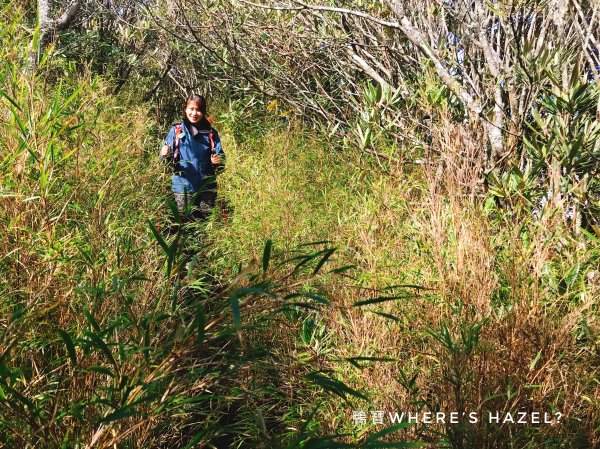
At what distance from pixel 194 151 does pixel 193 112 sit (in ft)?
1.11

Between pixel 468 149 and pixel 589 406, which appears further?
pixel 468 149

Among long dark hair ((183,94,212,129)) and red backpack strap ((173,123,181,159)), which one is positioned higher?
long dark hair ((183,94,212,129))

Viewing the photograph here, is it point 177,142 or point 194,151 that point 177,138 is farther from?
point 194,151

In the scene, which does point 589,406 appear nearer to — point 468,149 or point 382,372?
point 382,372

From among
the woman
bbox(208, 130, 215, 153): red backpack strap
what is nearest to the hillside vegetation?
the woman

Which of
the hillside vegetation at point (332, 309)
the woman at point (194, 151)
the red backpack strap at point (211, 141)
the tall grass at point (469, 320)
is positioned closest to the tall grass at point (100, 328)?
the hillside vegetation at point (332, 309)

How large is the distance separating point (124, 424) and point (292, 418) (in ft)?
3.73

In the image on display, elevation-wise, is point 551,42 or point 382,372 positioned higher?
point 551,42

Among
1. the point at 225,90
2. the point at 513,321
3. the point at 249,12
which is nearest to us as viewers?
the point at 513,321

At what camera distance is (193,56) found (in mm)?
8727

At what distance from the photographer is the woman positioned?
491cm

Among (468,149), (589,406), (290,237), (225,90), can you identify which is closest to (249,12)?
(225,90)

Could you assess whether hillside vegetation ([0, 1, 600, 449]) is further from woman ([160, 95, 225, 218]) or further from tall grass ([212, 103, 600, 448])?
woman ([160, 95, 225, 218])

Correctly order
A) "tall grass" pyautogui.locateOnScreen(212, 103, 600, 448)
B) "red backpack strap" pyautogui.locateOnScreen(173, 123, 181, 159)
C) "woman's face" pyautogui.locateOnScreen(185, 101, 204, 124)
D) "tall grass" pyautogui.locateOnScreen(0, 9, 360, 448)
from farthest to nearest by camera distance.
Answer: "woman's face" pyautogui.locateOnScreen(185, 101, 204, 124) < "red backpack strap" pyautogui.locateOnScreen(173, 123, 181, 159) < "tall grass" pyautogui.locateOnScreen(212, 103, 600, 448) < "tall grass" pyautogui.locateOnScreen(0, 9, 360, 448)
